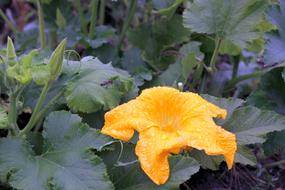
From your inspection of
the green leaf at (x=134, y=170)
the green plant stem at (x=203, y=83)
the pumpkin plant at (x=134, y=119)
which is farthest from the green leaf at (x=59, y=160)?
the green plant stem at (x=203, y=83)

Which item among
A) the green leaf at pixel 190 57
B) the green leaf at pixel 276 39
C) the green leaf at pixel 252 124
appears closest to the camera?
the green leaf at pixel 252 124

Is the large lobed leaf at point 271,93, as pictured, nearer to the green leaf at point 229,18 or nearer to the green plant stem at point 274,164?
the green plant stem at point 274,164

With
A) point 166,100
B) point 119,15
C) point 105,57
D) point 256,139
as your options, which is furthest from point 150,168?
point 119,15

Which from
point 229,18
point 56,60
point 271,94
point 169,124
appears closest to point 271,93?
point 271,94

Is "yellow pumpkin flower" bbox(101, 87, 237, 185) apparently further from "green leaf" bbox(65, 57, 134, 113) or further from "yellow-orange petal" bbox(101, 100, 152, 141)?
"green leaf" bbox(65, 57, 134, 113)

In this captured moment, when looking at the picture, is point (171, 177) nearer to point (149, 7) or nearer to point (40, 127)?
point (40, 127)

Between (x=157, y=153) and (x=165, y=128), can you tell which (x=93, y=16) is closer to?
(x=165, y=128)
